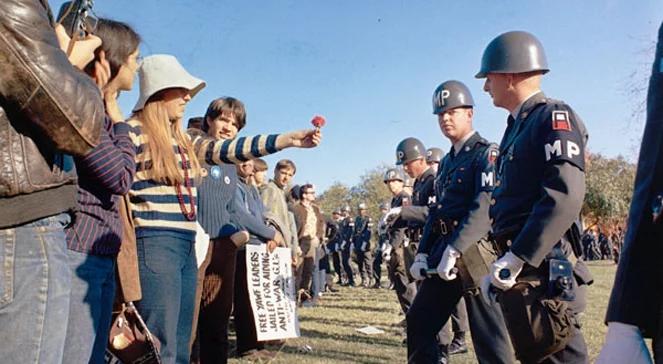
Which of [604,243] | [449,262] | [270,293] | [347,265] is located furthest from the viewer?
[604,243]

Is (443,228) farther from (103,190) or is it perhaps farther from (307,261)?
(307,261)

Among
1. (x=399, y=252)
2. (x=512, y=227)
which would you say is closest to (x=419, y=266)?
(x=512, y=227)

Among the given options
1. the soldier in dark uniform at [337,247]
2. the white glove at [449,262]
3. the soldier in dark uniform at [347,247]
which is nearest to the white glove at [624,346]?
the white glove at [449,262]

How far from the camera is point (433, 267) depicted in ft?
13.4

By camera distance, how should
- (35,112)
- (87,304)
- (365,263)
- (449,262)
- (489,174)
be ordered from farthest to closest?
1. (365,263)
2. (489,174)
3. (449,262)
4. (87,304)
5. (35,112)

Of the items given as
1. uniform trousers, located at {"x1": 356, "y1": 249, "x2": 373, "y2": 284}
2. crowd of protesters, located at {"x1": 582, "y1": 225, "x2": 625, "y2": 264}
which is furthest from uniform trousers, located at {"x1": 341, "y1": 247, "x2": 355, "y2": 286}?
crowd of protesters, located at {"x1": 582, "y1": 225, "x2": 625, "y2": 264}

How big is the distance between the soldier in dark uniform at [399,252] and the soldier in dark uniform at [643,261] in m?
4.78

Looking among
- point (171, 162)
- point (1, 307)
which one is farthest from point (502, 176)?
point (1, 307)

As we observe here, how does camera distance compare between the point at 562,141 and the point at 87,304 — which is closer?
the point at 87,304

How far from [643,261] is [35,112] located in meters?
1.46

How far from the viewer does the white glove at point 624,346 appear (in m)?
1.04

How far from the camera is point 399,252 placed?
7949 millimetres

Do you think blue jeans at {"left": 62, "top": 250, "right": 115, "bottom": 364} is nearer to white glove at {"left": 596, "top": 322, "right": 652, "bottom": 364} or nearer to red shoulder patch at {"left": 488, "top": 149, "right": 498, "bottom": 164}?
white glove at {"left": 596, "top": 322, "right": 652, "bottom": 364}

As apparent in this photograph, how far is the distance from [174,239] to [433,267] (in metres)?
1.95
